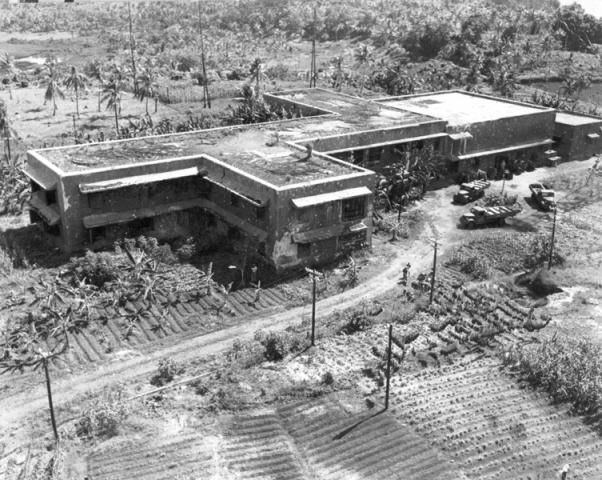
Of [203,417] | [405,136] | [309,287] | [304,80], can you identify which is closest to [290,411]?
[203,417]

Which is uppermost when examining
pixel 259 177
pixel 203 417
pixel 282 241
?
pixel 259 177

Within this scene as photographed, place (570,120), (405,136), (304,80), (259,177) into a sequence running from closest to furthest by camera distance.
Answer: (259,177) < (405,136) < (570,120) < (304,80)

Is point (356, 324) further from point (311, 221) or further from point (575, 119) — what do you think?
point (575, 119)

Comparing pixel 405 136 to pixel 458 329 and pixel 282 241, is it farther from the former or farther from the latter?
pixel 458 329

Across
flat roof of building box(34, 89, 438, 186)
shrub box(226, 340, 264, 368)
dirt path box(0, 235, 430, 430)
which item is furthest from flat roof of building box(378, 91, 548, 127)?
shrub box(226, 340, 264, 368)

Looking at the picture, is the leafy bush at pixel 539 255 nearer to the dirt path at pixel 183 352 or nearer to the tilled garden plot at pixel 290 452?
the dirt path at pixel 183 352

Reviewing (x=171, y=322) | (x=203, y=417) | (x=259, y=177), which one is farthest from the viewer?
(x=259, y=177)

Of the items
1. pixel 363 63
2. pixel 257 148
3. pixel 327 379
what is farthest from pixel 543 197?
pixel 363 63
